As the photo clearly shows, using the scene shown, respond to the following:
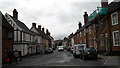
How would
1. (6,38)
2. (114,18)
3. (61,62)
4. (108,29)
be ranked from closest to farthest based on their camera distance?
(61,62), (114,18), (6,38), (108,29)

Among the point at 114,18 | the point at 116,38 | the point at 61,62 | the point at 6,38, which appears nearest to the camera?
the point at 61,62

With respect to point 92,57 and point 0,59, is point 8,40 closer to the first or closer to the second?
point 0,59

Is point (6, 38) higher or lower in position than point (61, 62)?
higher

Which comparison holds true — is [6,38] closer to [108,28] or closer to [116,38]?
[108,28]

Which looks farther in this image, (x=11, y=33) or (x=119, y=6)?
(x=11, y=33)

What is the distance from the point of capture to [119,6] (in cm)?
2284

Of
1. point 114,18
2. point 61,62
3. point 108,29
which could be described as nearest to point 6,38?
point 61,62

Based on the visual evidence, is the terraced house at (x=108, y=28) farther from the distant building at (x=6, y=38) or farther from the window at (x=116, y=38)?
the distant building at (x=6, y=38)

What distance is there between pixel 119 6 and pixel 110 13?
231cm

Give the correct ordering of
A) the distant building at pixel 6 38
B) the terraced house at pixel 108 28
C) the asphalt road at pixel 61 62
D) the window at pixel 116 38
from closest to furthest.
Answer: the asphalt road at pixel 61 62, the window at pixel 116 38, the terraced house at pixel 108 28, the distant building at pixel 6 38

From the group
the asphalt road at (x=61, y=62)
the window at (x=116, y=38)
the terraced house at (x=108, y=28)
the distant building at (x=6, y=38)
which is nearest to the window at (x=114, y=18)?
the terraced house at (x=108, y=28)

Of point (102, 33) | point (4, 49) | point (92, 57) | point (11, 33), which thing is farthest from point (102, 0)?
point (4, 49)

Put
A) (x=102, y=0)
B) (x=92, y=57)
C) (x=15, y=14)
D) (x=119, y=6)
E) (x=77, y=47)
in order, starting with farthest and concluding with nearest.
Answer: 1. (x=15, y=14)
2. (x=102, y=0)
3. (x=77, y=47)
4. (x=119, y=6)
5. (x=92, y=57)

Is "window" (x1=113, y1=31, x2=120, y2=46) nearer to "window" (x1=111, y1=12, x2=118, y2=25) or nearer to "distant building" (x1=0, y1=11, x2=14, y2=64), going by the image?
"window" (x1=111, y1=12, x2=118, y2=25)
